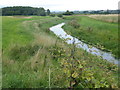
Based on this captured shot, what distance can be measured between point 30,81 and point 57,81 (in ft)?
3.22

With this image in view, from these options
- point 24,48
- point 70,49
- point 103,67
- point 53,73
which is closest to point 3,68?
point 53,73

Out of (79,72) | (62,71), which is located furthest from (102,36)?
(79,72)

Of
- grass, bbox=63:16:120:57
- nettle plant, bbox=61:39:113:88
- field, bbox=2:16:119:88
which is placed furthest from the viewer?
grass, bbox=63:16:120:57

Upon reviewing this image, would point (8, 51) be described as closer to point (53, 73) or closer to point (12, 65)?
point (12, 65)

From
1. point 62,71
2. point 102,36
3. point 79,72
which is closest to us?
point 79,72

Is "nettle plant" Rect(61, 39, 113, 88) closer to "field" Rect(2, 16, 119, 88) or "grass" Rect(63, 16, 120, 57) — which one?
"field" Rect(2, 16, 119, 88)

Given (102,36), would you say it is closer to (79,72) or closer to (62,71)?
(62,71)

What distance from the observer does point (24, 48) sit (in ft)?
29.2

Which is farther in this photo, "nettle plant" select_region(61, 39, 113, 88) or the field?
the field

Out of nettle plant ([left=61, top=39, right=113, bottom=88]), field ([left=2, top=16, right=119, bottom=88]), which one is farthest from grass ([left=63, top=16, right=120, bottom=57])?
nettle plant ([left=61, top=39, right=113, bottom=88])

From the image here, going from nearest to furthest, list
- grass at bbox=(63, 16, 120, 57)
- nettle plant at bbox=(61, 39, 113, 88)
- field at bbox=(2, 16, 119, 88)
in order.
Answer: nettle plant at bbox=(61, 39, 113, 88) → field at bbox=(2, 16, 119, 88) → grass at bbox=(63, 16, 120, 57)

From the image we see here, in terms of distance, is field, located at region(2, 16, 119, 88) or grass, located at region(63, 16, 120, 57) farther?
grass, located at region(63, 16, 120, 57)

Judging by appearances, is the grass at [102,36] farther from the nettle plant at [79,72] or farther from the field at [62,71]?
the nettle plant at [79,72]

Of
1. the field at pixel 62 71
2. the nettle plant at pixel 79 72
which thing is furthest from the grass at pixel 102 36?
the nettle plant at pixel 79 72
